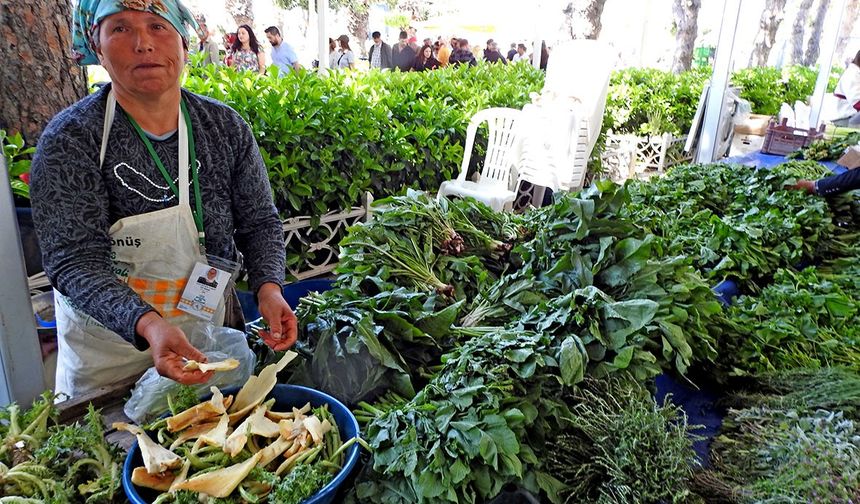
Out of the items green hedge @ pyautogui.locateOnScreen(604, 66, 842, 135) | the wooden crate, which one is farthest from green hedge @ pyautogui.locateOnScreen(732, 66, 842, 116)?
the wooden crate

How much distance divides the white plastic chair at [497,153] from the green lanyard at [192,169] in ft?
11.1

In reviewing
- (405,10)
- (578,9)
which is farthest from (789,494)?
(405,10)

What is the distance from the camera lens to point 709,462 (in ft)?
5.45

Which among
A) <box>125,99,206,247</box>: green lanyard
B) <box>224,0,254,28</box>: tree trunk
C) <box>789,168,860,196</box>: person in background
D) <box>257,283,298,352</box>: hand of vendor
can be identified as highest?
<box>224,0,254,28</box>: tree trunk

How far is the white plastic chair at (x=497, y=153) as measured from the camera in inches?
197

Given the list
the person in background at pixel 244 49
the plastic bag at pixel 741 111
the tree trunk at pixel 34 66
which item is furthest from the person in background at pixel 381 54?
the tree trunk at pixel 34 66

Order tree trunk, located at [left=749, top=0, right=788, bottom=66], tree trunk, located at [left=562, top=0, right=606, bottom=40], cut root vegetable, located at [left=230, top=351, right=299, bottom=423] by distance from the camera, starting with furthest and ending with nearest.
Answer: tree trunk, located at [left=749, top=0, right=788, bottom=66] → tree trunk, located at [left=562, top=0, right=606, bottom=40] → cut root vegetable, located at [left=230, top=351, right=299, bottom=423]

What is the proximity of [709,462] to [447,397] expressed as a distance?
A: 2.83ft

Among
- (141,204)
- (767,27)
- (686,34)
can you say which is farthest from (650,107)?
(767,27)

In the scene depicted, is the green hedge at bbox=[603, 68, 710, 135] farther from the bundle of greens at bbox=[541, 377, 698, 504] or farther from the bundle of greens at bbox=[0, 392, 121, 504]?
the bundle of greens at bbox=[0, 392, 121, 504]

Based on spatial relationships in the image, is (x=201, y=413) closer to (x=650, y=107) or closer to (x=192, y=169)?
(x=192, y=169)

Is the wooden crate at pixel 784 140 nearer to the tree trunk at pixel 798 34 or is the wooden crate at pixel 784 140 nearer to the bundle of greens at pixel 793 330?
the bundle of greens at pixel 793 330

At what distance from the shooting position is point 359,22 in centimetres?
3172

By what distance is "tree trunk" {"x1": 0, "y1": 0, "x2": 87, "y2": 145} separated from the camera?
2.52 meters
